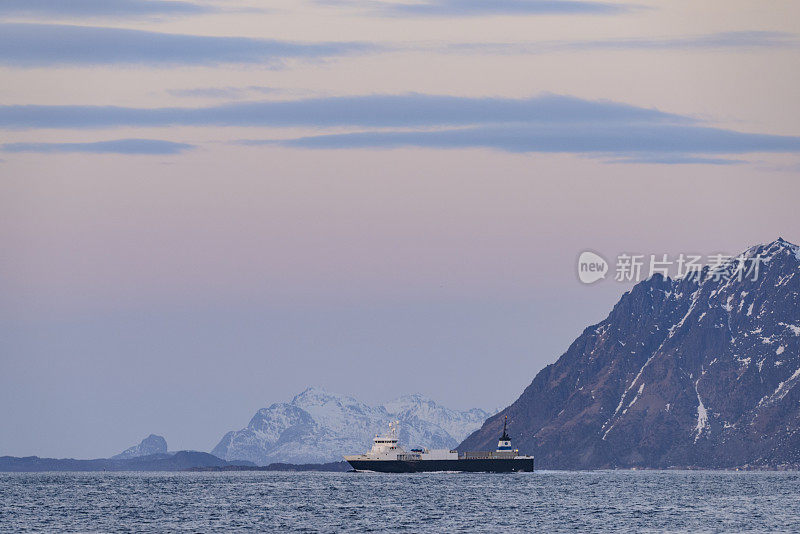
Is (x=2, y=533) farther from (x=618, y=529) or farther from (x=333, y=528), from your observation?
(x=618, y=529)

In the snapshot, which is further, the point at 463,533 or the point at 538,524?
the point at 538,524

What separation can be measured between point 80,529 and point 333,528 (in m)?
36.1

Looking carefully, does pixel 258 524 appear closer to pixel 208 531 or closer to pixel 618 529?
pixel 208 531

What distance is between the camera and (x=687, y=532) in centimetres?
18125

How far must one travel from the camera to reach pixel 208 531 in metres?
184

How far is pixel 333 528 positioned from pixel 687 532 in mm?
49827

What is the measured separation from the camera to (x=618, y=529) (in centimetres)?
18612

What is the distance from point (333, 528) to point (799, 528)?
66644 millimetres

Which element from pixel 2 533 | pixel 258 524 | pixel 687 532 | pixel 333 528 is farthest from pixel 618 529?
pixel 2 533

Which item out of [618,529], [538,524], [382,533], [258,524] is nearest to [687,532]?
[618,529]

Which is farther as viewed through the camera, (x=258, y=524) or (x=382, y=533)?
(x=258, y=524)

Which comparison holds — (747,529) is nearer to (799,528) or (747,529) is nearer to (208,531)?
(799,528)

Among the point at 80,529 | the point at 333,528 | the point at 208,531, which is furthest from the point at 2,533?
the point at 333,528

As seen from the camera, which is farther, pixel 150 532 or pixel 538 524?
pixel 538 524
